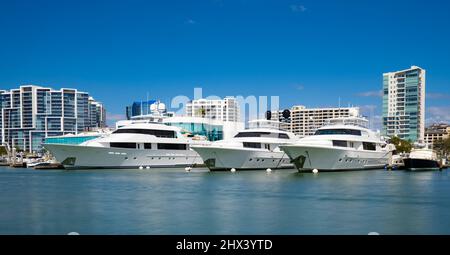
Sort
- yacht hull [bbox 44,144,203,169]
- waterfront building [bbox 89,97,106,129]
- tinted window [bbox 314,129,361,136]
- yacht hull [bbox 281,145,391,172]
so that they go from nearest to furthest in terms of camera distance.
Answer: yacht hull [bbox 281,145,391,172], tinted window [bbox 314,129,361,136], yacht hull [bbox 44,144,203,169], waterfront building [bbox 89,97,106,129]

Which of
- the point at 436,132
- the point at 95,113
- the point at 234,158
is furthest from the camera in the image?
the point at 95,113

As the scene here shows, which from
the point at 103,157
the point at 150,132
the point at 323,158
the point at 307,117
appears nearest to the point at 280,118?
the point at 307,117

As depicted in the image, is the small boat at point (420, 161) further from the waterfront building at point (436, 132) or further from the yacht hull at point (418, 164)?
the waterfront building at point (436, 132)

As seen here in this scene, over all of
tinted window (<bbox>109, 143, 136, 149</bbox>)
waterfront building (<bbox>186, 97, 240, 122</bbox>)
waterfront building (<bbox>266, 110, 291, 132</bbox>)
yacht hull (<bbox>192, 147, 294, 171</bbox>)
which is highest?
waterfront building (<bbox>186, 97, 240, 122</bbox>)

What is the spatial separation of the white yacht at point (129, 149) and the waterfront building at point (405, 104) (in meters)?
47.5

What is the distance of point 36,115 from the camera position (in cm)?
8369

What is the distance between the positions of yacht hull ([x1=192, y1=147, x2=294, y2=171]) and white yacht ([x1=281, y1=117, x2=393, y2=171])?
15.0ft

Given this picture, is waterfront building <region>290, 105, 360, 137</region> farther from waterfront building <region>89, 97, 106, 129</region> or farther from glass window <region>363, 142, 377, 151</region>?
glass window <region>363, 142, 377, 151</region>

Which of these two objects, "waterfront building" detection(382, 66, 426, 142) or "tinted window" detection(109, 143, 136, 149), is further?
"waterfront building" detection(382, 66, 426, 142)

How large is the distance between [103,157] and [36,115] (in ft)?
169

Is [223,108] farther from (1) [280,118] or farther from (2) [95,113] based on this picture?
(2) [95,113]

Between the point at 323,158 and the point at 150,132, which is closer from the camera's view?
the point at 323,158

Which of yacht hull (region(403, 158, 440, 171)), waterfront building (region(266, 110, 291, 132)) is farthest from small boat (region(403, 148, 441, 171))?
waterfront building (region(266, 110, 291, 132))

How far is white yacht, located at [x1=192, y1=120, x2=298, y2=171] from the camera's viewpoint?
113ft
